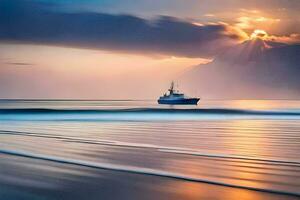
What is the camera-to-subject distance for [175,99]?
4731 cm

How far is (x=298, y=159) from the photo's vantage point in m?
6.17

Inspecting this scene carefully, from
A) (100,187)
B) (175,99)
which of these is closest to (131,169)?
(100,187)

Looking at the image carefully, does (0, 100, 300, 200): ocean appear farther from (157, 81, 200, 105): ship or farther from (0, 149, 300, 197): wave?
(157, 81, 200, 105): ship

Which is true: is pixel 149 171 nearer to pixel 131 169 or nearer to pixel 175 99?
pixel 131 169

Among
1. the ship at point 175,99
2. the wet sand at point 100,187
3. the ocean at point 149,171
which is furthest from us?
the ship at point 175,99

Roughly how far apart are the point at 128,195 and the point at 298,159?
3.04m

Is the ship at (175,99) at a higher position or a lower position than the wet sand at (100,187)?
higher

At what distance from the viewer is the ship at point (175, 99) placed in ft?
155

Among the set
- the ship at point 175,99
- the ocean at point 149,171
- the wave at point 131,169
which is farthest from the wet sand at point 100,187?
the ship at point 175,99

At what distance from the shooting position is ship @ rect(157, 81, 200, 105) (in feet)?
155

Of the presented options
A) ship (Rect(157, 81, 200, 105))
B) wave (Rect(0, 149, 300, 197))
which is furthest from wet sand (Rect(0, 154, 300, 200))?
ship (Rect(157, 81, 200, 105))

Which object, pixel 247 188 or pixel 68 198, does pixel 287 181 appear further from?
pixel 68 198

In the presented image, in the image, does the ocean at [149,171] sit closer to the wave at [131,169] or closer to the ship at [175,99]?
the wave at [131,169]

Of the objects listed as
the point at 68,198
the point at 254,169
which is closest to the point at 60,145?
the point at 254,169
